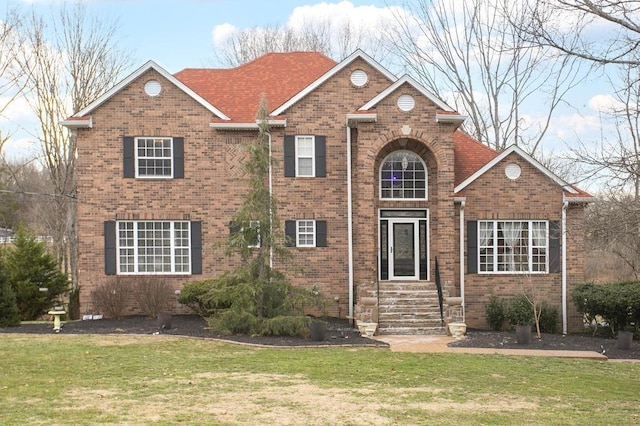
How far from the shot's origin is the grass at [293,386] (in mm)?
8617

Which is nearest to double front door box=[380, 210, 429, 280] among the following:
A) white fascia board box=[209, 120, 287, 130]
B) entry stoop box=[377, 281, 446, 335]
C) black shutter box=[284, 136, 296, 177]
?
entry stoop box=[377, 281, 446, 335]

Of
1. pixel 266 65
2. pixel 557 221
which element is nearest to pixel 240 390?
pixel 557 221

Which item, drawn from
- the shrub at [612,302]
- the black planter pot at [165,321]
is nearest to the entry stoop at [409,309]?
the shrub at [612,302]

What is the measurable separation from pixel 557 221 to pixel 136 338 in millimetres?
13008

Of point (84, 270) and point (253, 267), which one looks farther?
point (84, 270)

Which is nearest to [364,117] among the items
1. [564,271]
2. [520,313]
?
[520,313]

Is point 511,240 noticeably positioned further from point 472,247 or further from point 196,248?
point 196,248

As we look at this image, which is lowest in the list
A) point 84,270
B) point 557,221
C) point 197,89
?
point 84,270

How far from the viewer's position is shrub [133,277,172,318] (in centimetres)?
1945

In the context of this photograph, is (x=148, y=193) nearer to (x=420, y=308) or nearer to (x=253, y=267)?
(x=253, y=267)

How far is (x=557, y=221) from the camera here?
20438 mm

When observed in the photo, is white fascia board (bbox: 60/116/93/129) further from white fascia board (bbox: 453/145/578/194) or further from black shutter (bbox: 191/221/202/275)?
white fascia board (bbox: 453/145/578/194)

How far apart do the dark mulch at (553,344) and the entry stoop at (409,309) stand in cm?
115

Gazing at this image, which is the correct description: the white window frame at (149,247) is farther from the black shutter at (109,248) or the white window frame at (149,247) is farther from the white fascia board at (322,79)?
the white fascia board at (322,79)
